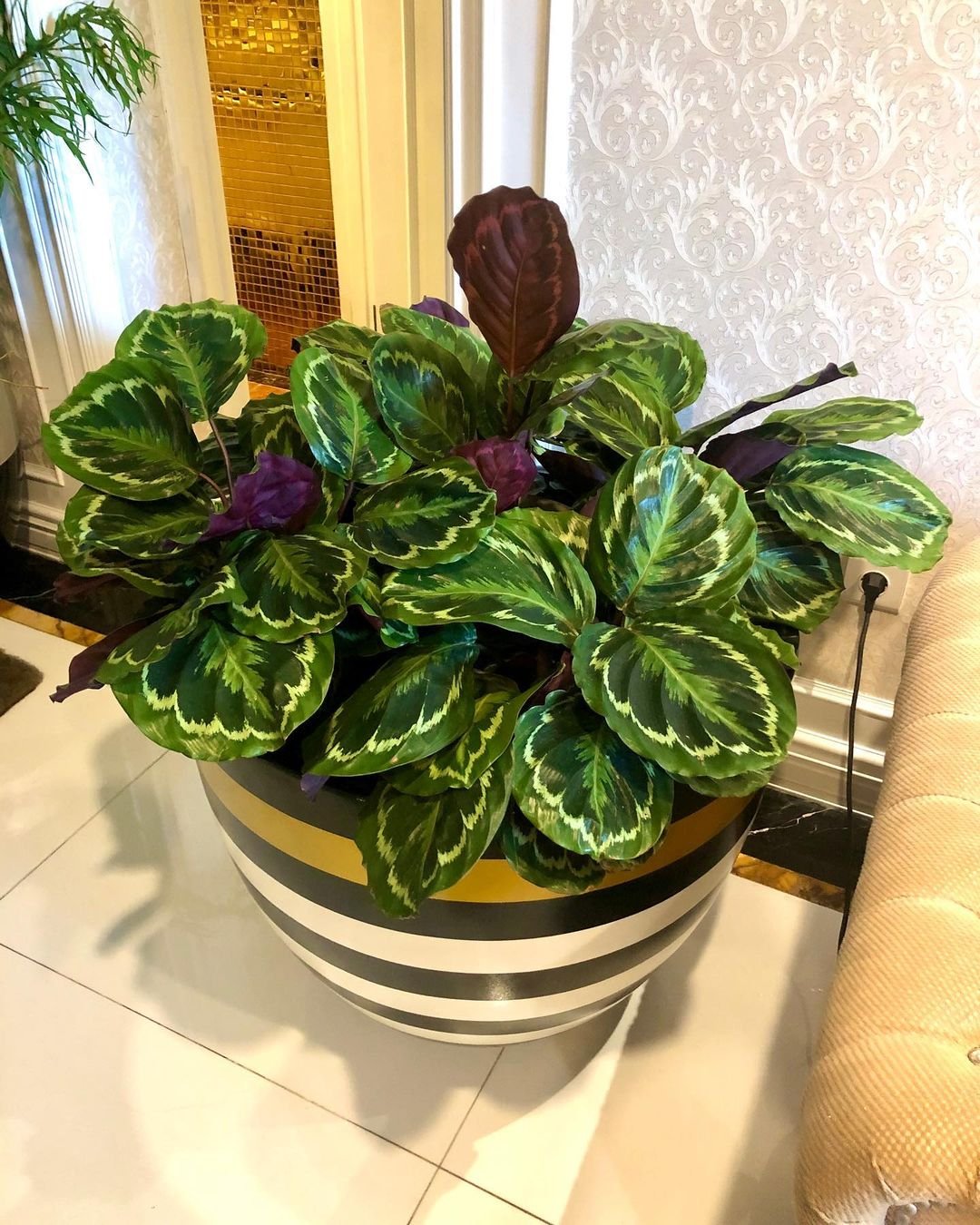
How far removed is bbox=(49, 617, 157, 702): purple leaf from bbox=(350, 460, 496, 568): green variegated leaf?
0.17 metres

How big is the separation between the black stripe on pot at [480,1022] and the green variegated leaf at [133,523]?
381 millimetres

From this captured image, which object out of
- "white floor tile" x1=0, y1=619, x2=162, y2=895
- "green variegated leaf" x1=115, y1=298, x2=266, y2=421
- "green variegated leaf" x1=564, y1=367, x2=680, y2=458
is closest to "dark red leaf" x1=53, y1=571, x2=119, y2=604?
"green variegated leaf" x1=115, y1=298, x2=266, y2=421

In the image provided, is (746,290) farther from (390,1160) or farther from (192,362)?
(390,1160)

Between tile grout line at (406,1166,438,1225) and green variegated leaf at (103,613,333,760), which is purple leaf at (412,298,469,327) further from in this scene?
tile grout line at (406,1166,438,1225)

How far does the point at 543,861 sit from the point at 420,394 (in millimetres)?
315

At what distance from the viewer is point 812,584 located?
72 cm

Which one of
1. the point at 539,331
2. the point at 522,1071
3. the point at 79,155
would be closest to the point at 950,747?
the point at 539,331

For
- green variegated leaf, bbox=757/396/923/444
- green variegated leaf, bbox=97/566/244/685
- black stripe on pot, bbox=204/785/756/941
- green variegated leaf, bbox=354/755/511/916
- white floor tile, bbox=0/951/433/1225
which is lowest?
white floor tile, bbox=0/951/433/1225

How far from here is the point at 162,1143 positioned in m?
0.90

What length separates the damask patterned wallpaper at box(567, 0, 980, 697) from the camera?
921 mm

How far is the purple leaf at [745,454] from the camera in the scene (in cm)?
73

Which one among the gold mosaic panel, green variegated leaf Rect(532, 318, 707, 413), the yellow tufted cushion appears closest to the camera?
the yellow tufted cushion

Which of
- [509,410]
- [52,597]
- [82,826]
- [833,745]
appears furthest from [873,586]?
[52,597]

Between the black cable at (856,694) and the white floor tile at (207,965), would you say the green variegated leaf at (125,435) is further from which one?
the black cable at (856,694)
